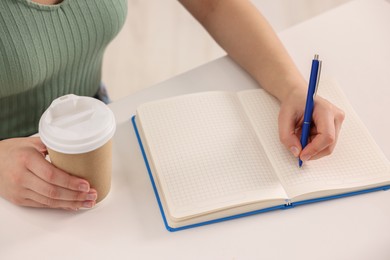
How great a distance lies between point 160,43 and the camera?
2.19 metres

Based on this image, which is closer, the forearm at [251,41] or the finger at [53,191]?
the finger at [53,191]

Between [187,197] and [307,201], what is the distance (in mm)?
191

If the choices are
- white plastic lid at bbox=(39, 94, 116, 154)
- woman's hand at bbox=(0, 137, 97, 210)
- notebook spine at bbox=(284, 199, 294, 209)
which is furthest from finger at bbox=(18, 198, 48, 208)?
notebook spine at bbox=(284, 199, 294, 209)

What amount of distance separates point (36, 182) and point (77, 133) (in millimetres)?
132

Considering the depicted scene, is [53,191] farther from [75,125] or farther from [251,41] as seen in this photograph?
[251,41]

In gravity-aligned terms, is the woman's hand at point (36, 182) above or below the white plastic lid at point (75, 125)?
below

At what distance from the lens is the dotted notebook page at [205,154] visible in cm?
82

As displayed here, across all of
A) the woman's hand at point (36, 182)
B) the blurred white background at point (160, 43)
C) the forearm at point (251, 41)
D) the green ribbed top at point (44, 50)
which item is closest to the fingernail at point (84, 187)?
the woman's hand at point (36, 182)

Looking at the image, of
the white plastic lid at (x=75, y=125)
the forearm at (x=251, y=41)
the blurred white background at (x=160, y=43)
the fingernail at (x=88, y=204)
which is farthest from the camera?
the blurred white background at (x=160, y=43)

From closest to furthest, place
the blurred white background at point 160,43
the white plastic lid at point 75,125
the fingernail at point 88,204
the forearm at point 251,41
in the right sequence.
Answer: the white plastic lid at point 75,125, the fingernail at point 88,204, the forearm at point 251,41, the blurred white background at point 160,43

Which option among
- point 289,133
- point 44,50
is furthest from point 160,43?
point 289,133

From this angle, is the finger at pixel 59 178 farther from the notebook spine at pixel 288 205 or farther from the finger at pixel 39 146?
the notebook spine at pixel 288 205

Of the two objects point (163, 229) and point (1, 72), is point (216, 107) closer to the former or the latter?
point (163, 229)

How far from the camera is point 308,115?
89 centimetres
